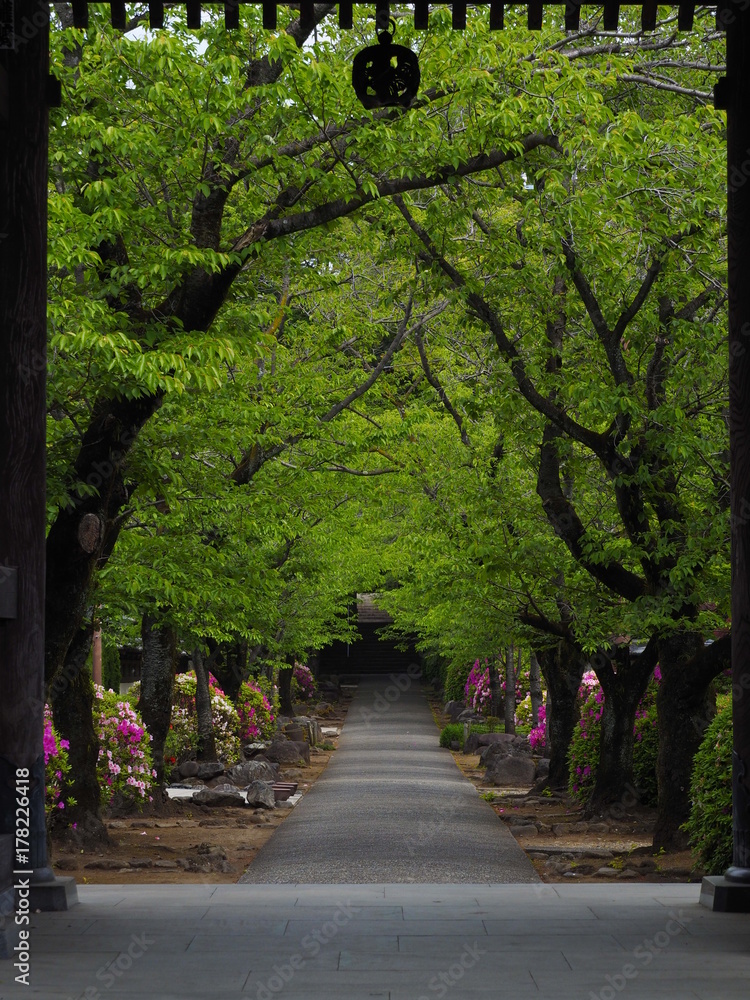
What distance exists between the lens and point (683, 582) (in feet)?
38.5

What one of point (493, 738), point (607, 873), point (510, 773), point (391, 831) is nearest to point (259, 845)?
point (391, 831)

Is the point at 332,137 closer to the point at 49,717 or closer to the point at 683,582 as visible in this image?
the point at 683,582

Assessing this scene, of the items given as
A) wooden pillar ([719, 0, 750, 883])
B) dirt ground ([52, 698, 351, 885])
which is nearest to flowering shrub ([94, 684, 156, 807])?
dirt ground ([52, 698, 351, 885])

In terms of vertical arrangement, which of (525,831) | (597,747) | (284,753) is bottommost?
(284,753)

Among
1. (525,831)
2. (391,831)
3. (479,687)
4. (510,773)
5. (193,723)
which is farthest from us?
(479,687)

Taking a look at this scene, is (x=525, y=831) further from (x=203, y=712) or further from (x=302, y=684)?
(x=302, y=684)

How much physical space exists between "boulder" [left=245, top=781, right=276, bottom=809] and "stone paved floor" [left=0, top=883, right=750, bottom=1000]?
38.0 feet

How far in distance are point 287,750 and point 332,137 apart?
19714 millimetres

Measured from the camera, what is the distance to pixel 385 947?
6.09 meters

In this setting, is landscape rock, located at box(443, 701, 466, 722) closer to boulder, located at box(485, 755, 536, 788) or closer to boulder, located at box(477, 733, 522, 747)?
boulder, located at box(477, 733, 522, 747)

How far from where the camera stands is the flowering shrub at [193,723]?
24172 mm

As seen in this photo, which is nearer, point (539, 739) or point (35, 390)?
point (35, 390)

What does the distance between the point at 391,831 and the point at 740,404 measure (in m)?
10.4

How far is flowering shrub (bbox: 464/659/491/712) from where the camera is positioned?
122 feet
